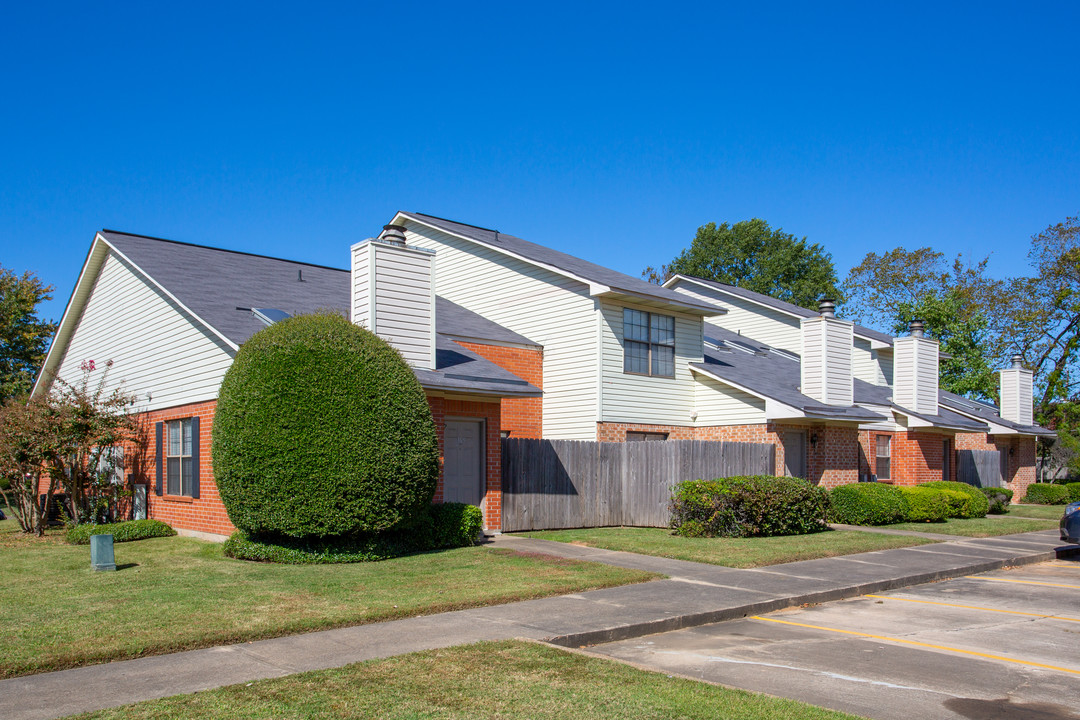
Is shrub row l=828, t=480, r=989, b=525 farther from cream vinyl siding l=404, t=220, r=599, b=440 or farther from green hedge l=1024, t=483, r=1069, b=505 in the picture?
green hedge l=1024, t=483, r=1069, b=505

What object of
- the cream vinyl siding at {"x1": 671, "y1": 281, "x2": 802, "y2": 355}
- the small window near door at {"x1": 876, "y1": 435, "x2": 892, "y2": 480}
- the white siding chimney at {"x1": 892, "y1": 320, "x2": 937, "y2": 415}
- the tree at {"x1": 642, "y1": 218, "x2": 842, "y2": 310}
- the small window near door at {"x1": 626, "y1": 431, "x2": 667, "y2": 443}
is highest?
the tree at {"x1": 642, "y1": 218, "x2": 842, "y2": 310}

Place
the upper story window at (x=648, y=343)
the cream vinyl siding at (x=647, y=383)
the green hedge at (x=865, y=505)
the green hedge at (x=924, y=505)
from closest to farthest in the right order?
the green hedge at (x=865, y=505) → the green hedge at (x=924, y=505) → the cream vinyl siding at (x=647, y=383) → the upper story window at (x=648, y=343)

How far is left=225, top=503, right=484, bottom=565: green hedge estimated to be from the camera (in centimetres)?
1262

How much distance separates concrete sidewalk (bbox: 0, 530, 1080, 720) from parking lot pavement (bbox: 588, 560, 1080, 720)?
28cm

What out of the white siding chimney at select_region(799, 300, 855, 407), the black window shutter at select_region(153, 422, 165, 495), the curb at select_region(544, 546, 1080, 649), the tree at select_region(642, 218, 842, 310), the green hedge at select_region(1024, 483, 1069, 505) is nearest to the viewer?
the curb at select_region(544, 546, 1080, 649)

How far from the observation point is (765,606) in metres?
10.2

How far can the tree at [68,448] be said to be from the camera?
1741 cm

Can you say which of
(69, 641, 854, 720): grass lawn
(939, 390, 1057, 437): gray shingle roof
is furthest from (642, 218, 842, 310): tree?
(69, 641, 854, 720): grass lawn

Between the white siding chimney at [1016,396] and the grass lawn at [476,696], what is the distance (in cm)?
3466

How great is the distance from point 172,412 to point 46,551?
11.6 ft

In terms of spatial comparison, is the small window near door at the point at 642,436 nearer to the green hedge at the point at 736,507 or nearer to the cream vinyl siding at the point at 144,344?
the green hedge at the point at 736,507

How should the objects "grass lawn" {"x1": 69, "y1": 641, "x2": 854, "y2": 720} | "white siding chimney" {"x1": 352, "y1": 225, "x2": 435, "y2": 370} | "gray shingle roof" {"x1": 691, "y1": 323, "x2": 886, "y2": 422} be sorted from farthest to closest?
"gray shingle roof" {"x1": 691, "y1": 323, "x2": 886, "y2": 422}
"white siding chimney" {"x1": 352, "y1": 225, "x2": 435, "y2": 370}
"grass lawn" {"x1": 69, "y1": 641, "x2": 854, "y2": 720}

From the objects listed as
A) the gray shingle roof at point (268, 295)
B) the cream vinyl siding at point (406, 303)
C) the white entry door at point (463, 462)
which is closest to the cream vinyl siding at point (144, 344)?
the gray shingle roof at point (268, 295)

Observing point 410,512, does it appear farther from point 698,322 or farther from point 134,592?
point 698,322
